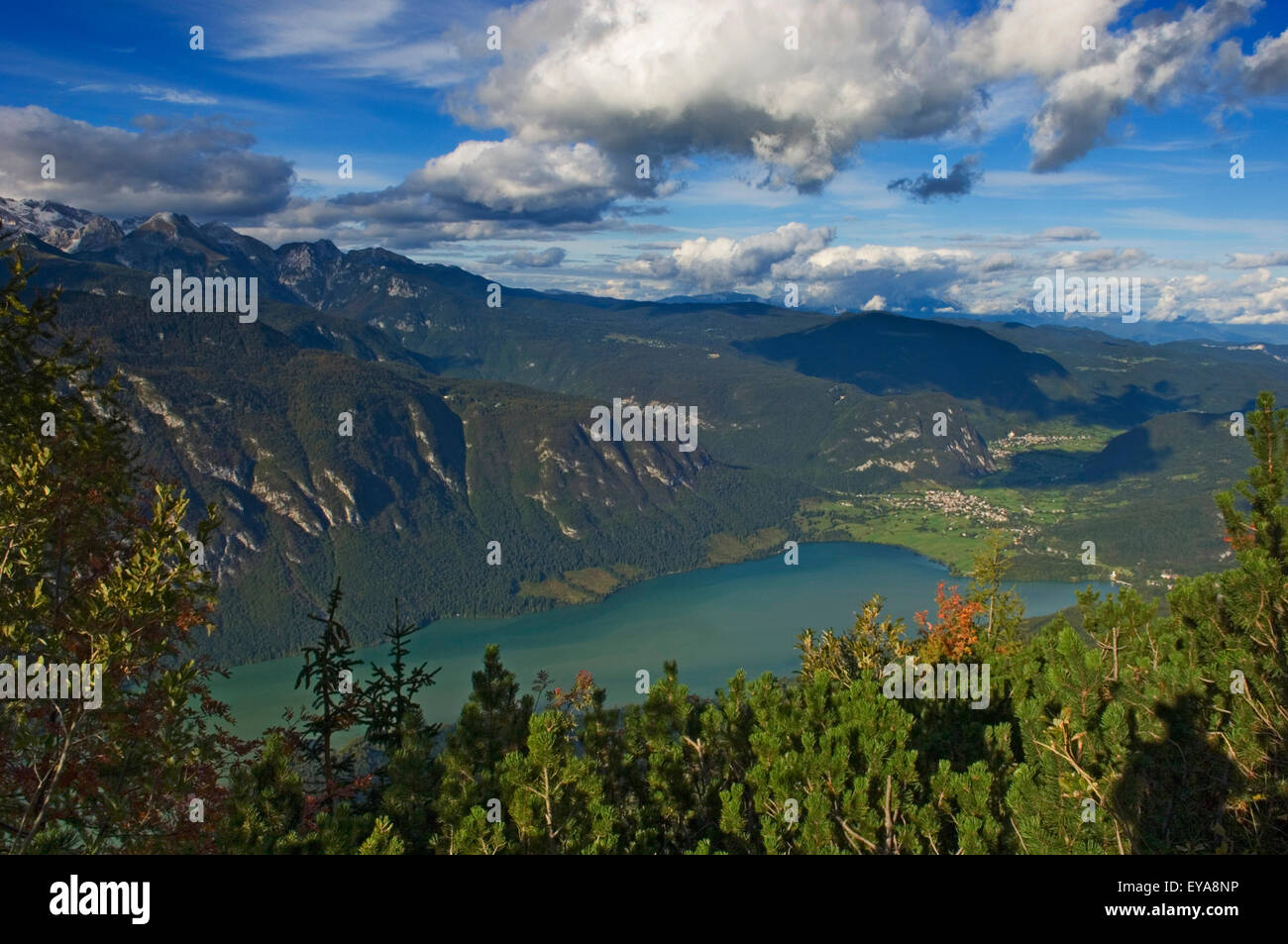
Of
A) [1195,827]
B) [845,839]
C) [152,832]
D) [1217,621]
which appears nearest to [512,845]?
[845,839]

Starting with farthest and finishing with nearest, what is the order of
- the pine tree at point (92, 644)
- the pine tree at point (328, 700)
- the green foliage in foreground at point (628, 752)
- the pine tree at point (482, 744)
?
the pine tree at point (328, 700), the pine tree at point (482, 744), the green foliage in foreground at point (628, 752), the pine tree at point (92, 644)

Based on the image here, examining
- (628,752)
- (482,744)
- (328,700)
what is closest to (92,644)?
(482,744)

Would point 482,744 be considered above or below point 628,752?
above

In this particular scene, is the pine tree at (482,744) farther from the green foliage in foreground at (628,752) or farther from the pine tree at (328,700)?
the pine tree at (328,700)

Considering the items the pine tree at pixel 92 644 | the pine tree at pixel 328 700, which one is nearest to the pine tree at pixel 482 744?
the pine tree at pixel 328 700

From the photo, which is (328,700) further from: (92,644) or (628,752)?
(92,644)

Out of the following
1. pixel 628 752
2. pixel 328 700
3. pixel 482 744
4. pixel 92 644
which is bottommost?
pixel 628 752

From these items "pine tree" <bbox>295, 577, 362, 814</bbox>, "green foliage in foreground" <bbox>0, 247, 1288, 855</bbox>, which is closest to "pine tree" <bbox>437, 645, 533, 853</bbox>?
"green foliage in foreground" <bbox>0, 247, 1288, 855</bbox>

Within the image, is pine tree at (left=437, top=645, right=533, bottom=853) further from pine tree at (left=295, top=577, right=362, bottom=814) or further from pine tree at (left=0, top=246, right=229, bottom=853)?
pine tree at (left=0, top=246, right=229, bottom=853)

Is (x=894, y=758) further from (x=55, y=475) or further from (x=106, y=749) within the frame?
(x=55, y=475)
